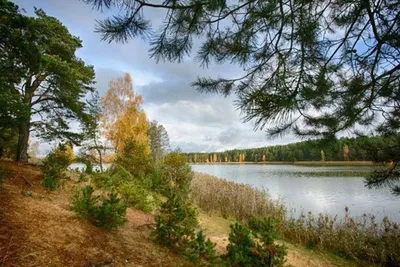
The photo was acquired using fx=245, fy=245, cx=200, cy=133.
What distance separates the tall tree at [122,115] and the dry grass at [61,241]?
1175 centimetres

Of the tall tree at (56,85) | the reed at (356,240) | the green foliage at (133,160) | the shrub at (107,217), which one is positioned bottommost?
the reed at (356,240)

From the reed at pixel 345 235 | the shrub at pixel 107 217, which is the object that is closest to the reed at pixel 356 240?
the reed at pixel 345 235

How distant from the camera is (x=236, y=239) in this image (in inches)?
141

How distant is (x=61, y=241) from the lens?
9.21 ft

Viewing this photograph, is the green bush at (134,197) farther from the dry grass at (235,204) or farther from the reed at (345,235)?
the dry grass at (235,204)

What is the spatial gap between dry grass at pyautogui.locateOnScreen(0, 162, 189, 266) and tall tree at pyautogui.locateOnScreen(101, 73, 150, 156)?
11752 mm

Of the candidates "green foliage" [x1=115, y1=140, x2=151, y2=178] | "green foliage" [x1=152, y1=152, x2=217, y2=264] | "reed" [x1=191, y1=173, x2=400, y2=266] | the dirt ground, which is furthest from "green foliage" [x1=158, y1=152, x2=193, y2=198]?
"green foliage" [x1=152, y1=152, x2=217, y2=264]

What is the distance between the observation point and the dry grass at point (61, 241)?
240cm

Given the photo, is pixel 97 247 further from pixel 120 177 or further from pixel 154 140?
pixel 154 140

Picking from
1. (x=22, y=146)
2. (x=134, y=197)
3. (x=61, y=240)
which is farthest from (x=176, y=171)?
(x=61, y=240)

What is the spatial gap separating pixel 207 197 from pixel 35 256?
885cm

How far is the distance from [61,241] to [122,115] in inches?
559

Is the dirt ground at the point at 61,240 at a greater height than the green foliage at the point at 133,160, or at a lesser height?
lesser

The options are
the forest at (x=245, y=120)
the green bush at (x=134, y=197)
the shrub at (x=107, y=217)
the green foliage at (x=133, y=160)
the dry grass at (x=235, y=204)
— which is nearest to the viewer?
the forest at (x=245, y=120)
